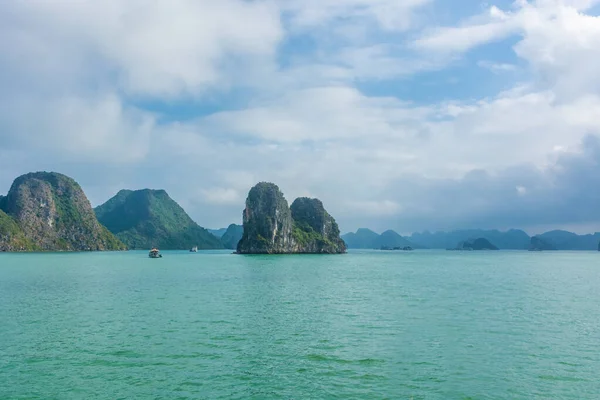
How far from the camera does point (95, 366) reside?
2897cm

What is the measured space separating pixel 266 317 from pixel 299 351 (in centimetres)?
1496

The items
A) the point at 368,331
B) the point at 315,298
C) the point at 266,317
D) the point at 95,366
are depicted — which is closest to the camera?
the point at 95,366

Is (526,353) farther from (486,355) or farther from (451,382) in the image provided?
(451,382)

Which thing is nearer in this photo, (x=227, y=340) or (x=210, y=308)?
(x=227, y=340)

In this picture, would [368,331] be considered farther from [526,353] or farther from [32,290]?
[32,290]

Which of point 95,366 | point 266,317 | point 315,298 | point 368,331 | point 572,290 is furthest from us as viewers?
point 572,290

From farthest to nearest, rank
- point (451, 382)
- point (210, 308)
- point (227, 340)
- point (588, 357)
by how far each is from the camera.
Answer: point (210, 308) < point (227, 340) < point (588, 357) < point (451, 382)

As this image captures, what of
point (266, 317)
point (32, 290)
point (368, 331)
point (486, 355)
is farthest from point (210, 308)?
point (32, 290)

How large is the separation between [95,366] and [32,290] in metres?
52.2

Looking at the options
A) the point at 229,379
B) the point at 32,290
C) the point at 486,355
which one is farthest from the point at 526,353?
the point at 32,290

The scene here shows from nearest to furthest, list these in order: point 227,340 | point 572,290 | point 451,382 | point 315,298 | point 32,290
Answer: point 451,382, point 227,340, point 315,298, point 32,290, point 572,290

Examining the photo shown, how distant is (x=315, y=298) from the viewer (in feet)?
210

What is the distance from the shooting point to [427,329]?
40.7m

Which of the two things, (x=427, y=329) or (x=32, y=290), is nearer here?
(x=427, y=329)
